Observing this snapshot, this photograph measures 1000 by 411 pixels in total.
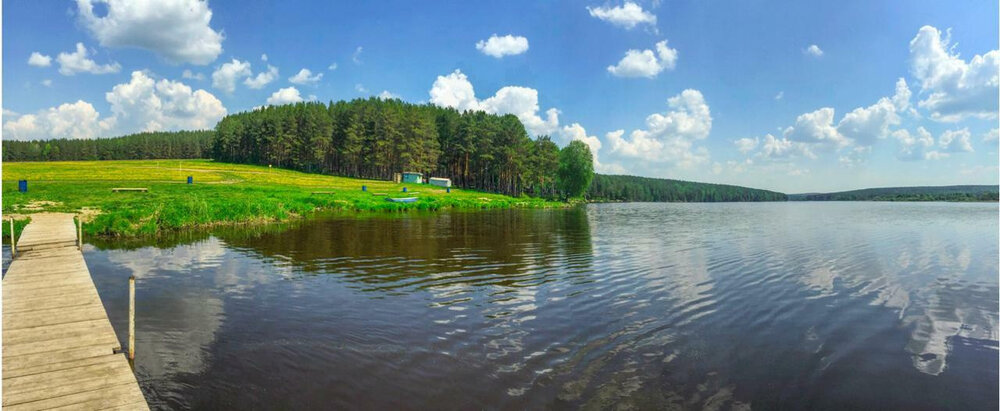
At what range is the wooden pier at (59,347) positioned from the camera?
7.07 metres

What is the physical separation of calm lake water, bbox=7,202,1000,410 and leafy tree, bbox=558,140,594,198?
91.4m

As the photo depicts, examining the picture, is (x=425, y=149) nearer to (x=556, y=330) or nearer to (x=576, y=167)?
(x=576, y=167)

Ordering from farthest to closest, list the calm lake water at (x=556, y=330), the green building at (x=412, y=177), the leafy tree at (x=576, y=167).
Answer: the leafy tree at (x=576, y=167) < the green building at (x=412, y=177) < the calm lake water at (x=556, y=330)

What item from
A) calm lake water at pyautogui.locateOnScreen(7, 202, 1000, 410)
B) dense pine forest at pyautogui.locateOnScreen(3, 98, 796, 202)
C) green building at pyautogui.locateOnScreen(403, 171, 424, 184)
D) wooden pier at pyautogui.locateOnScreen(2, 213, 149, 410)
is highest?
dense pine forest at pyautogui.locateOnScreen(3, 98, 796, 202)

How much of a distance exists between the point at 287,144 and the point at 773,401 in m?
141

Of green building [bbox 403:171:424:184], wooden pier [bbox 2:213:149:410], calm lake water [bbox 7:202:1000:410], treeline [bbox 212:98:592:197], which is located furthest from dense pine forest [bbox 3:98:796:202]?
wooden pier [bbox 2:213:149:410]

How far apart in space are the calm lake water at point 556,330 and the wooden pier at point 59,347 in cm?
74

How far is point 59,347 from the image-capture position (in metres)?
9.06

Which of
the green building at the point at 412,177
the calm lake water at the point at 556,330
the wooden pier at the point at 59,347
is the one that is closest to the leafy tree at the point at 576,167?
the green building at the point at 412,177

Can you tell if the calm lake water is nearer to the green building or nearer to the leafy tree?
the green building

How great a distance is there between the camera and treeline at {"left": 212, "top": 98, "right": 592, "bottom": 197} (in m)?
110

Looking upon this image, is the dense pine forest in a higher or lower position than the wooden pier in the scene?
higher

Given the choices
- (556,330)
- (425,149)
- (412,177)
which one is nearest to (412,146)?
(425,149)

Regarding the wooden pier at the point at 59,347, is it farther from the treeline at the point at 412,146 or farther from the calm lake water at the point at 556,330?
the treeline at the point at 412,146
